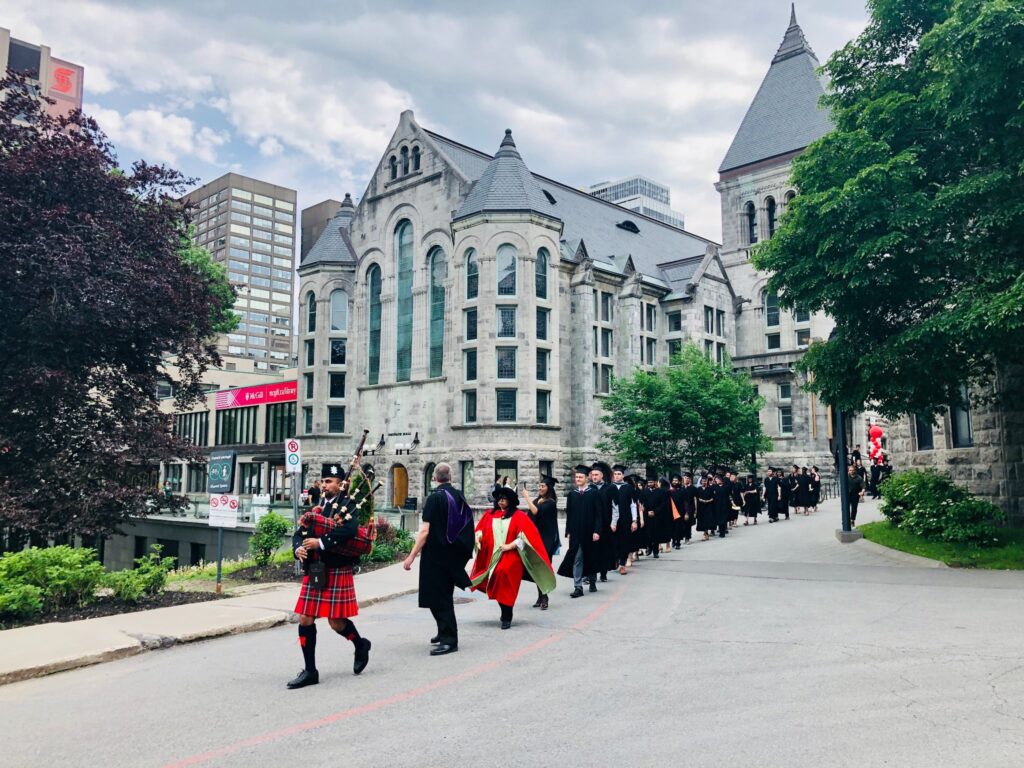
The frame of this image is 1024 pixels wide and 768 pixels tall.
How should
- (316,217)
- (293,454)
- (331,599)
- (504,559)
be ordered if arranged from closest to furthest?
(331,599)
(504,559)
(293,454)
(316,217)

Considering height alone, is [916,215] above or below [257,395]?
below

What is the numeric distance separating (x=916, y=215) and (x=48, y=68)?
107578 mm

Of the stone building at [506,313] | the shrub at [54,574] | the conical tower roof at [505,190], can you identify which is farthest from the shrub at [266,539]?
the conical tower roof at [505,190]

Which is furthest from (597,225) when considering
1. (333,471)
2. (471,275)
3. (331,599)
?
(331,599)

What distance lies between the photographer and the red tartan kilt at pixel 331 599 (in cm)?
709

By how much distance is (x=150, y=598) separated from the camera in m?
12.3

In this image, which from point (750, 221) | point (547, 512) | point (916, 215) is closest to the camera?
point (547, 512)

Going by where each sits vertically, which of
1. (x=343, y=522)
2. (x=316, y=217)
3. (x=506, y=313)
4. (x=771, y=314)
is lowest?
(x=343, y=522)

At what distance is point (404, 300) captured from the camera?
44.6 metres

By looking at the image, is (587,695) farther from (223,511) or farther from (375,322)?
(375,322)

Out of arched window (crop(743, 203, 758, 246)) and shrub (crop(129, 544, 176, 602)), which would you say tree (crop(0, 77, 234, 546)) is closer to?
shrub (crop(129, 544, 176, 602))

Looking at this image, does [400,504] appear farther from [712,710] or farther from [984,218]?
[712,710]

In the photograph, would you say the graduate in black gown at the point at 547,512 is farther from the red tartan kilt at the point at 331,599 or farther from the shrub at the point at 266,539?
the shrub at the point at 266,539

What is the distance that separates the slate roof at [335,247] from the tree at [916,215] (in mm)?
33649
